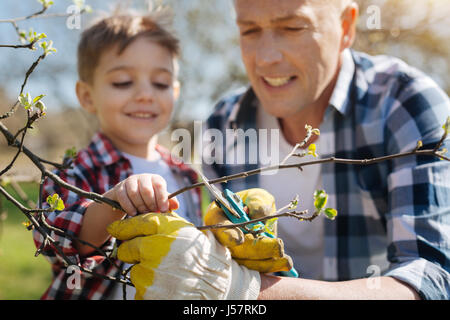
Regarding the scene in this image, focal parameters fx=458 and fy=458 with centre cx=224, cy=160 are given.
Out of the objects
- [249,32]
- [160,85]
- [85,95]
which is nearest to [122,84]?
[160,85]

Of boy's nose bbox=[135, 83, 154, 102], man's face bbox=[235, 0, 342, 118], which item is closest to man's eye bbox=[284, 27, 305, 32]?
man's face bbox=[235, 0, 342, 118]

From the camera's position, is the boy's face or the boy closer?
the boy

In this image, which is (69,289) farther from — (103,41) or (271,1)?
(271,1)

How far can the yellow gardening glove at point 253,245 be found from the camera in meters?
1.12

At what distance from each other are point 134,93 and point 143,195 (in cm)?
95

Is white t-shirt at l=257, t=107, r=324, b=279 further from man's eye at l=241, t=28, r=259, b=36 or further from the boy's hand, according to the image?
the boy's hand

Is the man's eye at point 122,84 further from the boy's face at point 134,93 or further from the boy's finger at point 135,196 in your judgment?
the boy's finger at point 135,196

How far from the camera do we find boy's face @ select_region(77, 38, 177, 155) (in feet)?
6.52

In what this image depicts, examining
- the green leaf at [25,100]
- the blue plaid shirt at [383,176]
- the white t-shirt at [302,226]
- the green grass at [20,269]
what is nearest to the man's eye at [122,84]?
the blue plaid shirt at [383,176]

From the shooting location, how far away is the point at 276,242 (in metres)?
1.15

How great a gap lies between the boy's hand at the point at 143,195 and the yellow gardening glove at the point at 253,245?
0.50ft

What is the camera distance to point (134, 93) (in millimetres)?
1989

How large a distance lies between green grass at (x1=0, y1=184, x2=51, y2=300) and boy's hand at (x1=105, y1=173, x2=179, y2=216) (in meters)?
2.01

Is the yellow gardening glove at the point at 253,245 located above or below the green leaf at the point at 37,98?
below
